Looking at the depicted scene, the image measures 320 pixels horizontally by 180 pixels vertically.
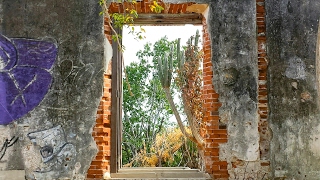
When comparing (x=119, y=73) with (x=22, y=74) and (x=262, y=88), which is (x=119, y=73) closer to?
(x=22, y=74)

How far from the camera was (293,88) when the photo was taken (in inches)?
197

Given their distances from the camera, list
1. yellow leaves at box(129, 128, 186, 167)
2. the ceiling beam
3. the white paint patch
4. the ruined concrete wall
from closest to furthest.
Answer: the ruined concrete wall → the white paint patch → the ceiling beam → yellow leaves at box(129, 128, 186, 167)

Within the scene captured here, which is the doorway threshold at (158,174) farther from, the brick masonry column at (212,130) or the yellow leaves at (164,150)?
the yellow leaves at (164,150)

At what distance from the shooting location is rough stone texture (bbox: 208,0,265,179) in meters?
4.86

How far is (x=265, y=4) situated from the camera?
16.9ft

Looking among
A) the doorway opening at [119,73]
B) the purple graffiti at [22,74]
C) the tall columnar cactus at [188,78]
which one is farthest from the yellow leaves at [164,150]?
the purple graffiti at [22,74]

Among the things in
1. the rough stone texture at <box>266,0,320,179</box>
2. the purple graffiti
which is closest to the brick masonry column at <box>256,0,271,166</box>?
the rough stone texture at <box>266,0,320,179</box>

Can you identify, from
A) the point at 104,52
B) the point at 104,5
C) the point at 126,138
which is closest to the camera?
the point at 104,5

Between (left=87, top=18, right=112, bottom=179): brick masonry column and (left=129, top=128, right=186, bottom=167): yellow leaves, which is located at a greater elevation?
(left=87, top=18, right=112, bottom=179): brick masonry column

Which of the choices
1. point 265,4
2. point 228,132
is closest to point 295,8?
point 265,4

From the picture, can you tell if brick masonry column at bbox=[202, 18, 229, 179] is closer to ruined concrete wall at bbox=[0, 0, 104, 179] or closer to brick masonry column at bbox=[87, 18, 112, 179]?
brick masonry column at bbox=[87, 18, 112, 179]

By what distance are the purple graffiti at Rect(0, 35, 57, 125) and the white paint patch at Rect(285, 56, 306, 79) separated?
3.02m

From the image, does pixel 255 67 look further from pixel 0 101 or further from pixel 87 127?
pixel 0 101

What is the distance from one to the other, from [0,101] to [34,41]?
0.86 meters
